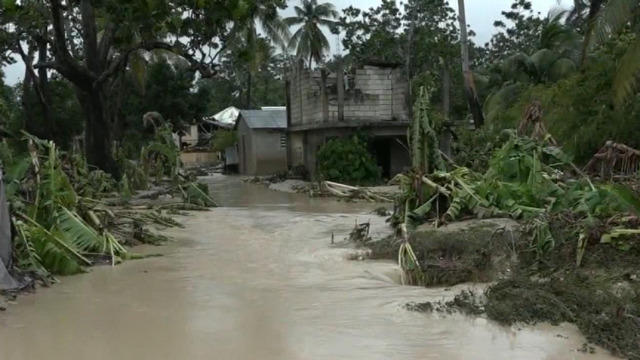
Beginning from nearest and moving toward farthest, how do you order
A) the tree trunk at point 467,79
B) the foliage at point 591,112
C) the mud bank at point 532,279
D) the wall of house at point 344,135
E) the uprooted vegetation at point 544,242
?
the mud bank at point 532,279
the uprooted vegetation at point 544,242
the foliage at point 591,112
the tree trunk at point 467,79
the wall of house at point 344,135

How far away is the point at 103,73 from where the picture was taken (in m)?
19.4

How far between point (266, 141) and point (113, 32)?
1505 cm

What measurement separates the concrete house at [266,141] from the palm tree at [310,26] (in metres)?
9.88

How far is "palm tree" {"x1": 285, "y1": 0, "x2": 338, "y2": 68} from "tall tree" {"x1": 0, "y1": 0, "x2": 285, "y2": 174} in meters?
22.3

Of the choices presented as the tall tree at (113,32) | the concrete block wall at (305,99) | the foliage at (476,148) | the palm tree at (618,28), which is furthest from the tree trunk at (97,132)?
the palm tree at (618,28)

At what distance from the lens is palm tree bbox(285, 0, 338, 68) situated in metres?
43.9

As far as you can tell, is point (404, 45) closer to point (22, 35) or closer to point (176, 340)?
point (22, 35)

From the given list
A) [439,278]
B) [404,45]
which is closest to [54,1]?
[439,278]

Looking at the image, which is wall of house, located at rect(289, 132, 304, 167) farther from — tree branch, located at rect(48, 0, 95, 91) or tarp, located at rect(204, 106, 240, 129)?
tarp, located at rect(204, 106, 240, 129)

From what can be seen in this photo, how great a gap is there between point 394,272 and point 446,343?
2.91 m

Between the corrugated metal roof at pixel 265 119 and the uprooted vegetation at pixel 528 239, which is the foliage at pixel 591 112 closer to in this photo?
the uprooted vegetation at pixel 528 239

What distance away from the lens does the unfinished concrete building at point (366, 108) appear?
25297 mm

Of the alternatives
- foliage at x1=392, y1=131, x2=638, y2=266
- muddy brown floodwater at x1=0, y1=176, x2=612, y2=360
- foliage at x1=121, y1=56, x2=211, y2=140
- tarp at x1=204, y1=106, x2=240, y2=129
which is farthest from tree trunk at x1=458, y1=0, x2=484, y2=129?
tarp at x1=204, y1=106, x2=240, y2=129

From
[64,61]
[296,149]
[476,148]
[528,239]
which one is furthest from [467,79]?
[528,239]
